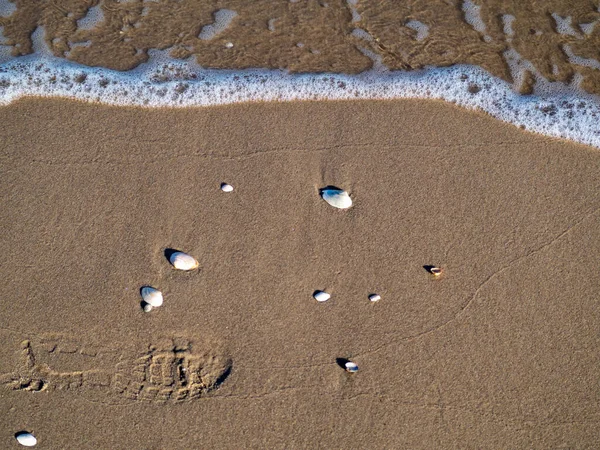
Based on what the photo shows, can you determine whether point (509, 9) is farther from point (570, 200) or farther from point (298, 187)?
point (298, 187)

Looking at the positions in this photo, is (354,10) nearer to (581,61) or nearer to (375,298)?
(581,61)

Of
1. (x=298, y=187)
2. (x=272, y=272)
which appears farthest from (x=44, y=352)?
(x=298, y=187)

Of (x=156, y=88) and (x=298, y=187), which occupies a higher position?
(x=156, y=88)

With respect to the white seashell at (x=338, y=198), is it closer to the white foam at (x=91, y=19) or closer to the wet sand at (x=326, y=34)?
the wet sand at (x=326, y=34)

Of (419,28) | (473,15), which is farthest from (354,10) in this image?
(473,15)

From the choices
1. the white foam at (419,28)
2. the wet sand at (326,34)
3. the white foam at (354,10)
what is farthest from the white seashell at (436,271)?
the white foam at (354,10)

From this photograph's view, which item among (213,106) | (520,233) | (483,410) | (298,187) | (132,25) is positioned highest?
(132,25)
